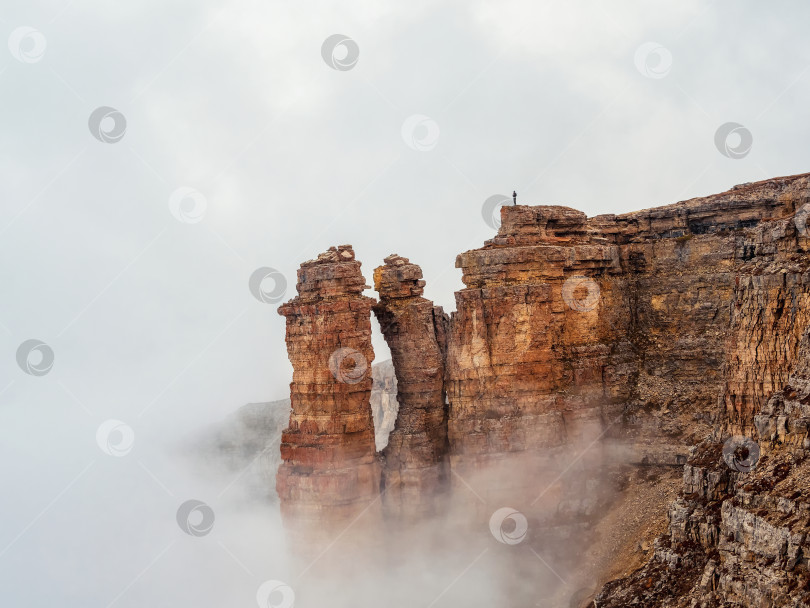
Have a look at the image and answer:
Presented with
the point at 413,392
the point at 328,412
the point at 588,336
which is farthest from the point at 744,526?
the point at 413,392

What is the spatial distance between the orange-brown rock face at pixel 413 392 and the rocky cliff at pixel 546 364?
0.13 m

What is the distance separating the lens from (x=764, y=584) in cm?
3747

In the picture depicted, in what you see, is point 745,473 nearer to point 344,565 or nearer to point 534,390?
point 534,390

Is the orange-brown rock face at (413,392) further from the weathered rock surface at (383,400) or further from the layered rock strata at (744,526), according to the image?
the weathered rock surface at (383,400)

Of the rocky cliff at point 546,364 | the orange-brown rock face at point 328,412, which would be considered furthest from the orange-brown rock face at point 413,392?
the orange-brown rock face at point 328,412

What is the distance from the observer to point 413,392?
7688 centimetres

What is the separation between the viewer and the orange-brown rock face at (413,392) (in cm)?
7494

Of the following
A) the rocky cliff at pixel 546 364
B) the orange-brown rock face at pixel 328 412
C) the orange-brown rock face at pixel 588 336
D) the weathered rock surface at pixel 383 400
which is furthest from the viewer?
Result: the weathered rock surface at pixel 383 400

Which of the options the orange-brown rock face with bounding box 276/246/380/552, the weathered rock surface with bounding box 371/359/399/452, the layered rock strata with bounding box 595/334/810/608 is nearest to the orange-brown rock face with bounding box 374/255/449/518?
the orange-brown rock face with bounding box 276/246/380/552

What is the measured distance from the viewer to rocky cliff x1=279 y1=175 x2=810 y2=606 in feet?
235

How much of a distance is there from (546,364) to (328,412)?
Answer: 14567mm

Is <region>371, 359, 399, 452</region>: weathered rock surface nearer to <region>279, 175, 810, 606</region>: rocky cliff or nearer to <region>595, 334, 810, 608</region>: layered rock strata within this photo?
<region>279, 175, 810, 606</region>: rocky cliff

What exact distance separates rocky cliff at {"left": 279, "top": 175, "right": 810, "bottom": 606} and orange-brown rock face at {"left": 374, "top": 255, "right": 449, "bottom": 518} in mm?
134

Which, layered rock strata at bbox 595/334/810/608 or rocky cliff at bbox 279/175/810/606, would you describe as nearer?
layered rock strata at bbox 595/334/810/608
